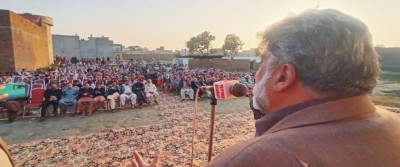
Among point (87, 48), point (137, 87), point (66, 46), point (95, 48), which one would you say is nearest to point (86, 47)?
point (87, 48)

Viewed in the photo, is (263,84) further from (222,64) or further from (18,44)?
(222,64)

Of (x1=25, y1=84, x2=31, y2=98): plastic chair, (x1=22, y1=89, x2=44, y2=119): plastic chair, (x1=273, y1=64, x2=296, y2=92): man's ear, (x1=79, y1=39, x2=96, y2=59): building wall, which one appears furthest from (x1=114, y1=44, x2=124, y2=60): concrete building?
(x1=273, y1=64, x2=296, y2=92): man's ear

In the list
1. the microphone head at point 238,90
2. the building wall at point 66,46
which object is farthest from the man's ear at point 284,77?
the building wall at point 66,46

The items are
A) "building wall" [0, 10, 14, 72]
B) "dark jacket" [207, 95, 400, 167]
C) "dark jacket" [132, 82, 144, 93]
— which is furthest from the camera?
"building wall" [0, 10, 14, 72]

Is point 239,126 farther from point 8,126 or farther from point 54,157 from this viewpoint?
point 8,126

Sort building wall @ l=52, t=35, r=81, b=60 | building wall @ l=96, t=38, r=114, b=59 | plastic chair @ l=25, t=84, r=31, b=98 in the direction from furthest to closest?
1. building wall @ l=96, t=38, r=114, b=59
2. building wall @ l=52, t=35, r=81, b=60
3. plastic chair @ l=25, t=84, r=31, b=98

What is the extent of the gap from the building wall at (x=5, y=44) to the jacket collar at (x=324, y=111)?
24513 mm

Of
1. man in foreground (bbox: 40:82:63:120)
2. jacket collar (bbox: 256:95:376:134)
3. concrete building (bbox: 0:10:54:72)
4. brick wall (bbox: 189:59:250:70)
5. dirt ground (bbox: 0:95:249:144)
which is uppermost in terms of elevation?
concrete building (bbox: 0:10:54:72)

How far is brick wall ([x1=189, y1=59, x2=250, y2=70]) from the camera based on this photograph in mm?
43656

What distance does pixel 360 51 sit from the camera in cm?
95

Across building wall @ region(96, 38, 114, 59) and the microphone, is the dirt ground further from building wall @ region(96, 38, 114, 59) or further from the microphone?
building wall @ region(96, 38, 114, 59)

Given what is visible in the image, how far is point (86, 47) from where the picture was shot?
66.1m

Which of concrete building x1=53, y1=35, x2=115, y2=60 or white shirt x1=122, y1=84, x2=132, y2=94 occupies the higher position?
concrete building x1=53, y1=35, x2=115, y2=60

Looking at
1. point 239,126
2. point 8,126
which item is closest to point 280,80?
point 239,126
